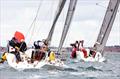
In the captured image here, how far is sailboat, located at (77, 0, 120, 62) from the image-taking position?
48.1 metres

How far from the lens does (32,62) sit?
3231cm

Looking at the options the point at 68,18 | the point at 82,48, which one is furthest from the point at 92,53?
the point at 68,18

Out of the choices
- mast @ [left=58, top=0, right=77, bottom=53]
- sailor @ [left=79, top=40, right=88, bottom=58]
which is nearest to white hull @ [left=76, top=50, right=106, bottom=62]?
sailor @ [left=79, top=40, right=88, bottom=58]

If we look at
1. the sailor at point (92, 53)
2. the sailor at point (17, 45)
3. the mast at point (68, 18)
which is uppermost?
the mast at point (68, 18)

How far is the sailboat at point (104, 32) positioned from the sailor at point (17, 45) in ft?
56.1

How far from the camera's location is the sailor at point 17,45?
31.4 metres

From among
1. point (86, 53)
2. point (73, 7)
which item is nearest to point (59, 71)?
point (73, 7)

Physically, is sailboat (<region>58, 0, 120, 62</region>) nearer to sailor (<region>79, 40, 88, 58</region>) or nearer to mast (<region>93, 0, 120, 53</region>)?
mast (<region>93, 0, 120, 53</region>)

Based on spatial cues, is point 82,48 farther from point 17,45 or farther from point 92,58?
point 17,45

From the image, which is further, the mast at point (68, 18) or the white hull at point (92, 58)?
the white hull at point (92, 58)

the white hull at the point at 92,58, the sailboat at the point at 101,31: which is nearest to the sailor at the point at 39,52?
the sailboat at the point at 101,31

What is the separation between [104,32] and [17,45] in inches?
758

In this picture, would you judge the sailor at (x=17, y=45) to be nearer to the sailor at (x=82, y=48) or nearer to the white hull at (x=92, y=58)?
the white hull at (x=92, y=58)

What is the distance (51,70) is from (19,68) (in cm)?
192
